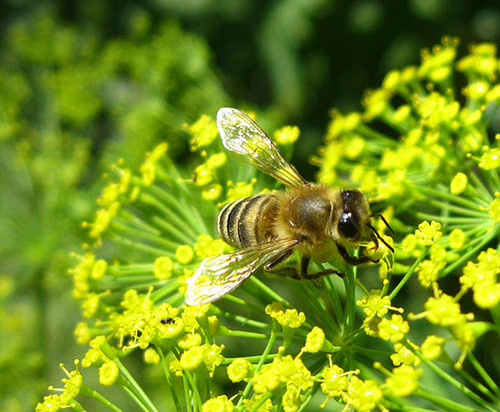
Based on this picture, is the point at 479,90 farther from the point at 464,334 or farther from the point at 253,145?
the point at 464,334

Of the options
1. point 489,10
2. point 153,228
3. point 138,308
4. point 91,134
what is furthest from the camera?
point 91,134

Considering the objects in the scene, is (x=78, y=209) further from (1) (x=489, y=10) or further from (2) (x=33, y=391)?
(1) (x=489, y=10)

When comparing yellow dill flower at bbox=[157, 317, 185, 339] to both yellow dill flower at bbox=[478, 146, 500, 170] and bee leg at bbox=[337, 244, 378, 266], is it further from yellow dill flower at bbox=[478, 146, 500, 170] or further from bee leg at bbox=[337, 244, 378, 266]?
yellow dill flower at bbox=[478, 146, 500, 170]

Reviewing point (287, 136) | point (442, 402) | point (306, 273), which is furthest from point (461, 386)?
point (287, 136)

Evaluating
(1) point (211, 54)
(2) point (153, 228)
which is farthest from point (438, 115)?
(1) point (211, 54)

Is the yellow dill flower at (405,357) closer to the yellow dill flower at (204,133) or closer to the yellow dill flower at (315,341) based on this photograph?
the yellow dill flower at (315,341)

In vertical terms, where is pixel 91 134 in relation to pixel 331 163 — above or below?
above
